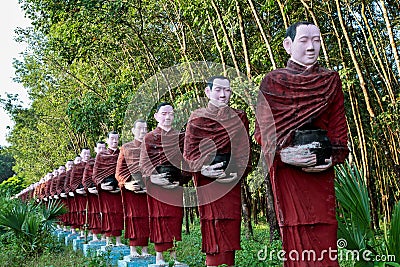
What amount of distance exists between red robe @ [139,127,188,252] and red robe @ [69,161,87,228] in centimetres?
519

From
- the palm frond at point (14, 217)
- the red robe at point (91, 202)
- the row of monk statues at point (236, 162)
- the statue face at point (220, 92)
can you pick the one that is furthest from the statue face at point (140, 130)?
the red robe at point (91, 202)

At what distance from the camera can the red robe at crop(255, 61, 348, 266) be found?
3922mm

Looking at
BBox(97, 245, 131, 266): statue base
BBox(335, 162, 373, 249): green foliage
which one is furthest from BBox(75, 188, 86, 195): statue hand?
BBox(335, 162, 373, 249): green foliage

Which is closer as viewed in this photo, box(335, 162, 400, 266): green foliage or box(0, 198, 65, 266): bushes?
box(335, 162, 400, 266): green foliage

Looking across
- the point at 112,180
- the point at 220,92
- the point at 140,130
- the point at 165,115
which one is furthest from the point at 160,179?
the point at 112,180

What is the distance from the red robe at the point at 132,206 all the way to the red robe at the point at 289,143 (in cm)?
435

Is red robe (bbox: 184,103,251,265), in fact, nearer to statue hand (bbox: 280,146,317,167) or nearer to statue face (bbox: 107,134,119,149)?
statue hand (bbox: 280,146,317,167)

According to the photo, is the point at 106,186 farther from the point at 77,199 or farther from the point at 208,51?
the point at 208,51

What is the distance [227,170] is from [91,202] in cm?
663

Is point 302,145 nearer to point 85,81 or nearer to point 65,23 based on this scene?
point 65,23

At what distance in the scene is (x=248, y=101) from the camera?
29.2ft

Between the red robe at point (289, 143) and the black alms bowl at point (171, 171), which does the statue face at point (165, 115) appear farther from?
the red robe at point (289, 143)

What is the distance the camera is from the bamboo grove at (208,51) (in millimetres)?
9797

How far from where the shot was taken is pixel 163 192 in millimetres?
7207
